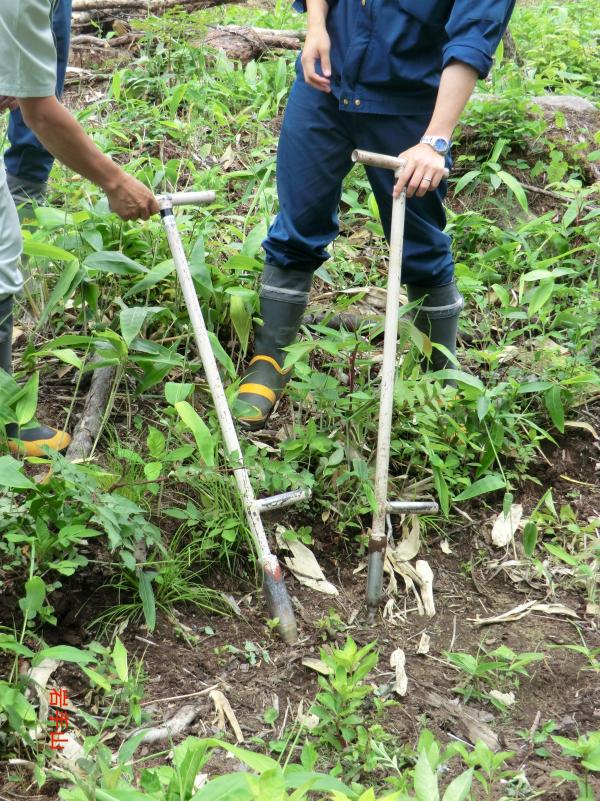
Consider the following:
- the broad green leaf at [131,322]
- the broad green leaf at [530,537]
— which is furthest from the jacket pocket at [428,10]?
the broad green leaf at [530,537]

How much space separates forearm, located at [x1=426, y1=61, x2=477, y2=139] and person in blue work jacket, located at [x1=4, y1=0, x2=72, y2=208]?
4.77 ft

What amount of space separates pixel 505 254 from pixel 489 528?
1.47m

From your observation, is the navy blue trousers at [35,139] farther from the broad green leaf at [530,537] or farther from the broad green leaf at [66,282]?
the broad green leaf at [530,537]

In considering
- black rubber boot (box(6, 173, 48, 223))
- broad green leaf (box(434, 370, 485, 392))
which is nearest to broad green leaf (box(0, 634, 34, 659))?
broad green leaf (box(434, 370, 485, 392))

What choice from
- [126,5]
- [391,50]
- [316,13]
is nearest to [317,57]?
[316,13]

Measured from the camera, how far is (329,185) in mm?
2877

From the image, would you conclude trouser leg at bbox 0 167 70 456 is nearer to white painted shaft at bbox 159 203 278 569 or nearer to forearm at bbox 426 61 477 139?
white painted shaft at bbox 159 203 278 569

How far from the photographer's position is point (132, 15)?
5.66m

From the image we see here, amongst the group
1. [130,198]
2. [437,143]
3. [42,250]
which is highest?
[437,143]

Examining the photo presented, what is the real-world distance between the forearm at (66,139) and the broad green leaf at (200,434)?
0.64m

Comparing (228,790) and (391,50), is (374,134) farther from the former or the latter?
(228,790)

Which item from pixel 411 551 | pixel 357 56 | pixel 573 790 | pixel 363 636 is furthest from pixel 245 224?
pixel 573 790

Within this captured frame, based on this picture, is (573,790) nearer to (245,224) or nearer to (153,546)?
(153,546)

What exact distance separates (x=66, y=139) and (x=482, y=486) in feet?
5.40
